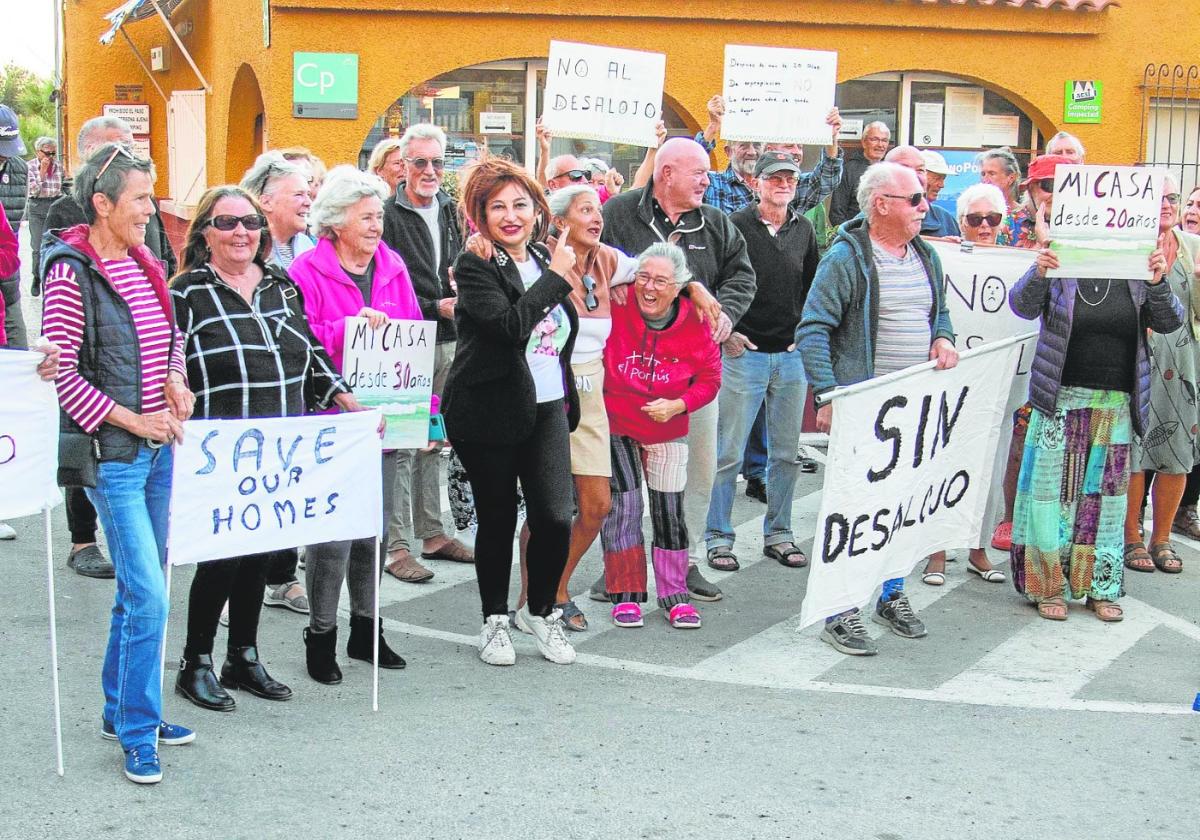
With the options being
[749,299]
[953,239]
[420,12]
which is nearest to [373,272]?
[749,299]

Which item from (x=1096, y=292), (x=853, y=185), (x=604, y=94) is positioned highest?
(x=604, y=94)

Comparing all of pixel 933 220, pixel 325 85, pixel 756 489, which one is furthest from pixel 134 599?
pixel 325 85

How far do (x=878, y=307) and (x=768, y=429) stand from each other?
1.58 meters

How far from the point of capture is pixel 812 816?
467 cm

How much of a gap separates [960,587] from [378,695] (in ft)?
10.9

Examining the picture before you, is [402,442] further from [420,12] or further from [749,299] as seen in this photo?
[420,12]

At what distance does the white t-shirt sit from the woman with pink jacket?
0.61 m

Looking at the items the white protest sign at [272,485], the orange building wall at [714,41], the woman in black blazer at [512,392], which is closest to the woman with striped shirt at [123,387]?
the white protest sign at [272,485]

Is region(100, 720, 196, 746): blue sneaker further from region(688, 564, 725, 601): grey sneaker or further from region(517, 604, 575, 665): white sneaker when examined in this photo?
region(688, 564, 725, 601): grey sneaker

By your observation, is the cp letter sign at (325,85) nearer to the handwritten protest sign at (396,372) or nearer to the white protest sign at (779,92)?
the white protest sign at (779,92)

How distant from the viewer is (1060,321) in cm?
708

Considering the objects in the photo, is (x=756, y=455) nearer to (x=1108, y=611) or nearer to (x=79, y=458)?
(x=1108, y=611)

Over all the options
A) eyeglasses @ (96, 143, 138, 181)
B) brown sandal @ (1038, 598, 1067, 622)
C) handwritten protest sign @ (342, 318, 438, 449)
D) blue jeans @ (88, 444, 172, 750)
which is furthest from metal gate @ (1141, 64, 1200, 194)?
blue jeans @ (88, 444, 172, 750)

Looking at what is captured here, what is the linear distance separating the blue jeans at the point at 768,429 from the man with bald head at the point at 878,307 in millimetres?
1259
